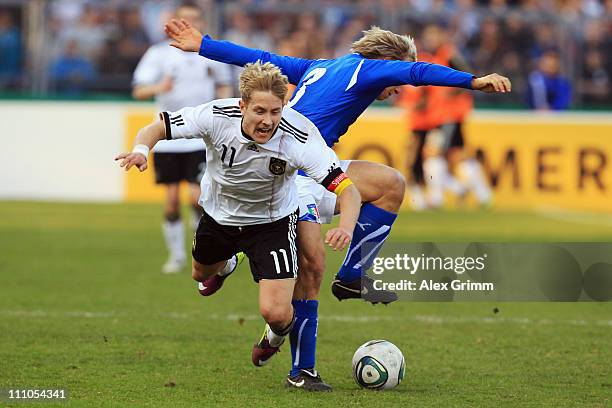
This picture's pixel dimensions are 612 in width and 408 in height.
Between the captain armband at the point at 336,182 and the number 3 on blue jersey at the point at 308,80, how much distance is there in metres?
1.14

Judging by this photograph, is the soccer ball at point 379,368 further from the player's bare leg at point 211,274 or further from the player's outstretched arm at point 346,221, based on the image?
the player's bare leg at point 211,274

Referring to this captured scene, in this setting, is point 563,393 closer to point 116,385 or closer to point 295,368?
point 295,368

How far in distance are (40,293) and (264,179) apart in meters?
4.44

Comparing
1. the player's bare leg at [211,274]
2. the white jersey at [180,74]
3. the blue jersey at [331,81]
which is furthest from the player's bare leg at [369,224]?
the white jersey at [180,74]

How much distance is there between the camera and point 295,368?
7070 mm

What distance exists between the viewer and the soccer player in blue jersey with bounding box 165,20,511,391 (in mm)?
7078

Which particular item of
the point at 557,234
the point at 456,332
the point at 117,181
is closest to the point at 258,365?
the point at 456,332

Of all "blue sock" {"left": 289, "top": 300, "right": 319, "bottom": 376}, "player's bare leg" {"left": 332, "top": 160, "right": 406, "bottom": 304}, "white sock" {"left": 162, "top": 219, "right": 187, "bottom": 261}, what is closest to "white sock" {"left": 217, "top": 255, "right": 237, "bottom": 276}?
"player's bare leg" {"left": 332, "top": 160, "right": 406, "bottom": 304}

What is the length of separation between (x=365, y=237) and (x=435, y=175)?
11812 mm

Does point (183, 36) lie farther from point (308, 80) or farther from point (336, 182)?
point (336, 182)

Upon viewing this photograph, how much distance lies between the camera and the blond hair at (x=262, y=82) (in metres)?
6.46

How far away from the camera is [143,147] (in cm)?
646

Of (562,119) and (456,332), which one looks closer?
(456,332)

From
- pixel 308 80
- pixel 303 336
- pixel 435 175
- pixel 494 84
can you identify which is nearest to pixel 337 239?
pixel 303 336
